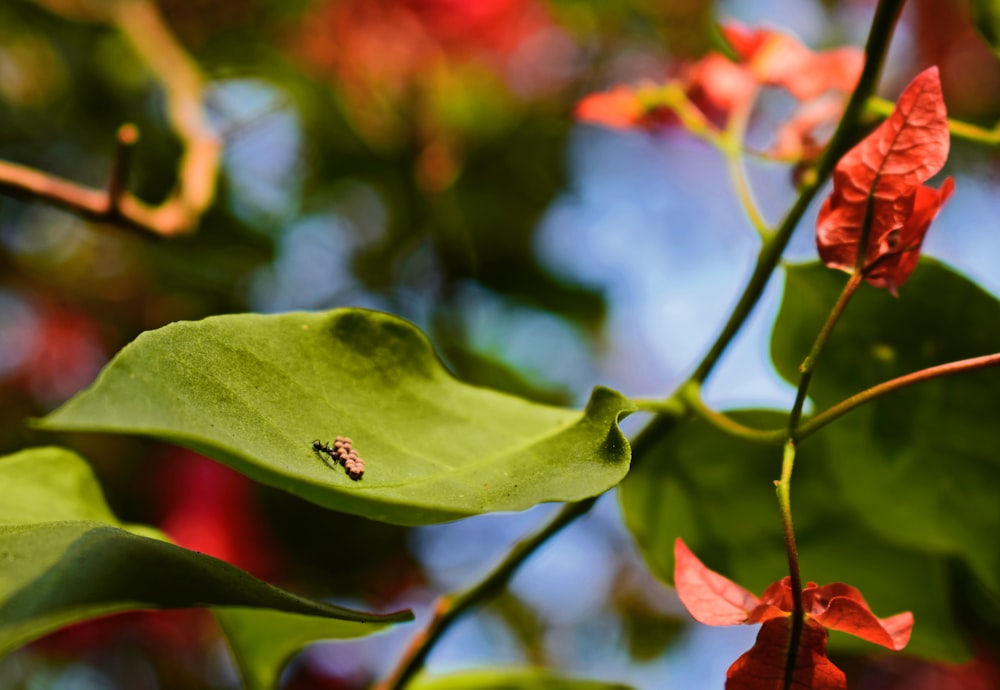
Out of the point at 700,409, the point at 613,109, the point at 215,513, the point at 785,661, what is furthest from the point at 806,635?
the point at 215,513

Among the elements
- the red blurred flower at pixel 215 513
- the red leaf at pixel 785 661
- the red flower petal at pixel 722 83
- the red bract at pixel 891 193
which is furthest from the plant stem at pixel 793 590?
the red blurred flower at pixel 215 513

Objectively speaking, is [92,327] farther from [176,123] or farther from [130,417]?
[130,417]

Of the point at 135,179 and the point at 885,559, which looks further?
the point at 135,179

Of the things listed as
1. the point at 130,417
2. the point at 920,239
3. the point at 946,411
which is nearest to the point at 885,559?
the point at 946,411

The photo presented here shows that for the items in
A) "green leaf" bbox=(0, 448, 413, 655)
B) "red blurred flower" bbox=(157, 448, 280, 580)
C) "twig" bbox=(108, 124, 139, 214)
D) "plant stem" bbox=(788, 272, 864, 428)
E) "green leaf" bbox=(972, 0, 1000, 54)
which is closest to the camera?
"green leaf" bbox=(0, 448, 413, 655)

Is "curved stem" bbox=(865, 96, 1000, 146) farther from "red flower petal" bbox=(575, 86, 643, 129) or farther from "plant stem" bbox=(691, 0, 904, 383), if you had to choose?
"red flower petal" bbox=(575, 86, 643, 129)

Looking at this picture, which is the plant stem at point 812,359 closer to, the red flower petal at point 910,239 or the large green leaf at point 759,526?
the red flower petal at point 910,239

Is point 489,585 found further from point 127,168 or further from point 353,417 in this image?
point 127,168

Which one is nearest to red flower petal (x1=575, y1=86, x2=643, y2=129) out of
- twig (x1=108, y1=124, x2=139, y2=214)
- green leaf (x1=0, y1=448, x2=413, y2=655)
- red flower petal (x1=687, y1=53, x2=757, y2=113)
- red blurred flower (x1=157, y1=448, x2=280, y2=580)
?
red flower petal (x1=687, y1=53, x2=757, y2=113)
